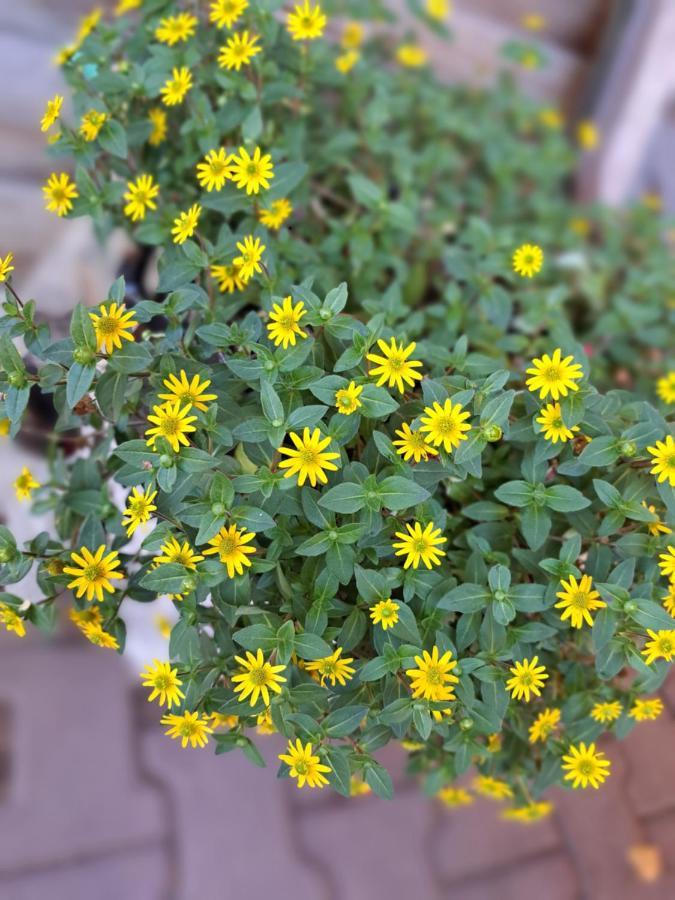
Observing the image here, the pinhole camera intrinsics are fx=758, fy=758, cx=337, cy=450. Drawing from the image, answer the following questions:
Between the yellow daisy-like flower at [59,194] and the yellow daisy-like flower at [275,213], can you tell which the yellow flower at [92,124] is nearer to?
the yellow daisy-like flower at [59,194]

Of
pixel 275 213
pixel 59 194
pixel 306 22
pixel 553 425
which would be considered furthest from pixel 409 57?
pixel 553 425

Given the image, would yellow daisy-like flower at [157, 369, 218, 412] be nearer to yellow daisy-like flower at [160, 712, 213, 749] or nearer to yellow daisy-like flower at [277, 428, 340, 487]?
yellow daisy-like flower at [277, 428, 340, 487]

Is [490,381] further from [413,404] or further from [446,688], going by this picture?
[446,688]

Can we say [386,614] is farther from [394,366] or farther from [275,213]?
[275,213]

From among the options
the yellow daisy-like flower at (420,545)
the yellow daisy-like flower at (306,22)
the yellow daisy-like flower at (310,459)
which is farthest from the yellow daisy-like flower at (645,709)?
the yellow daisy-like flower at (306,22)

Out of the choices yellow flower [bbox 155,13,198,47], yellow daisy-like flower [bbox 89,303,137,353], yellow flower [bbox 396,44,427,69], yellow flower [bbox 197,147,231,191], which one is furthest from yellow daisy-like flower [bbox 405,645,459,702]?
yellow flower [bbox 396,44,427,69]

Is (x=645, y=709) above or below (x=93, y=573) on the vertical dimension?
below
